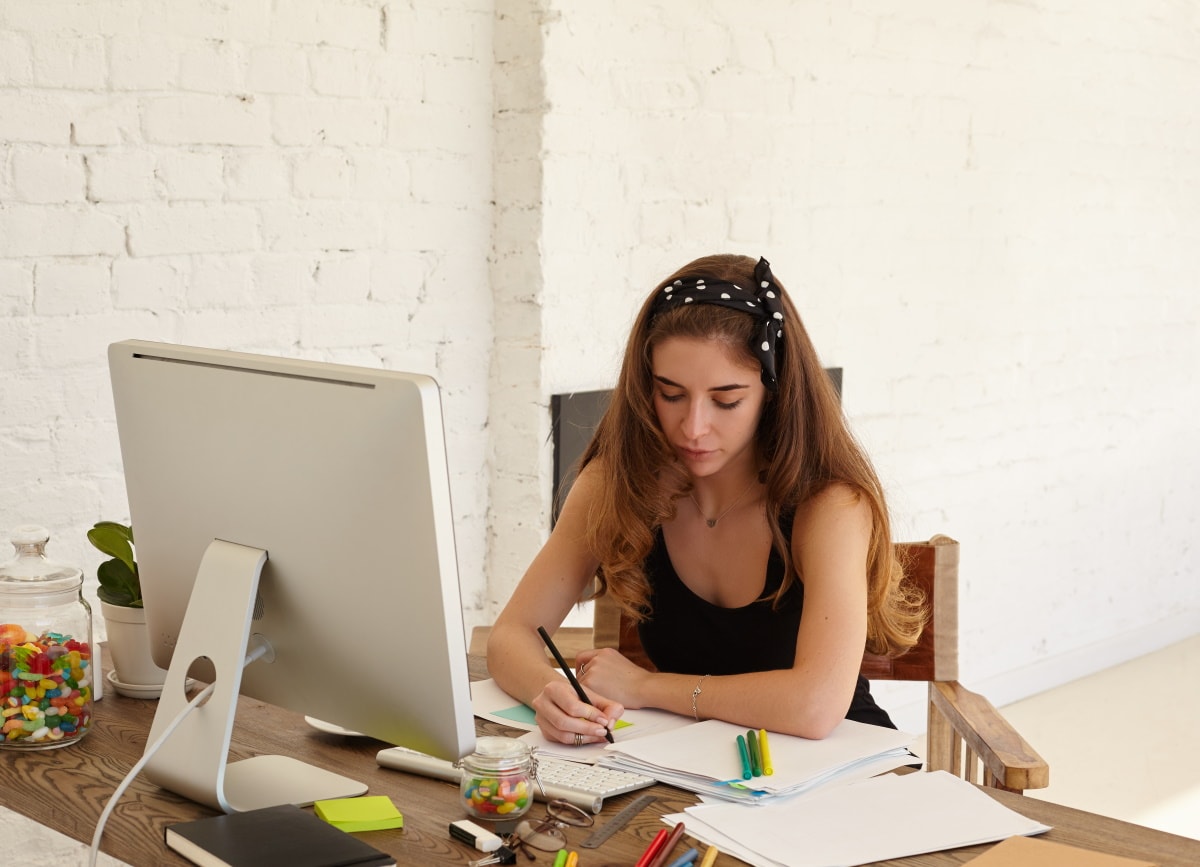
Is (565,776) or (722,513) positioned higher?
(722,513)

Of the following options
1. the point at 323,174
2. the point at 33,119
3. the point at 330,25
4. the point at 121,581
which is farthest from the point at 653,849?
the point at 330,25

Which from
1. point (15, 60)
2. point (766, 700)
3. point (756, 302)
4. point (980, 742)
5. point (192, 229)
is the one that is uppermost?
point (15, 60)

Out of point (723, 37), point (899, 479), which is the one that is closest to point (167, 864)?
point (723, 37)

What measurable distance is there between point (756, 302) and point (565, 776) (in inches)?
29.1

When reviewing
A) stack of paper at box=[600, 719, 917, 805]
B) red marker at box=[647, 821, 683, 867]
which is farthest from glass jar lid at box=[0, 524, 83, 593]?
red marker at box=[647, 821, 683, 867]

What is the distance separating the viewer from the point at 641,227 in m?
2.94

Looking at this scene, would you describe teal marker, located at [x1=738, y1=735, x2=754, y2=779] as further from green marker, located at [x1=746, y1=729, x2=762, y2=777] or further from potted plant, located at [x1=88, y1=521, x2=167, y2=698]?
potted plant, located at [x1=88, y1=521, x2=167, y2=698]

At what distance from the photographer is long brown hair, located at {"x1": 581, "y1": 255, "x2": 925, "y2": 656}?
1865 mm

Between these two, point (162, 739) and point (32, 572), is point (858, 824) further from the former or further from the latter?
point (32, 572)

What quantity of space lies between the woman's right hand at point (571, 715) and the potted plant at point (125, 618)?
1.56 feet

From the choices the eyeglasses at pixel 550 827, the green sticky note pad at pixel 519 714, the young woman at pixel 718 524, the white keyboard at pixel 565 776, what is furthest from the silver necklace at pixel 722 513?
the eyeglasses at pixel 550 827

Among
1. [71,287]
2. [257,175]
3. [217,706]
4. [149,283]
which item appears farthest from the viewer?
[257,175]

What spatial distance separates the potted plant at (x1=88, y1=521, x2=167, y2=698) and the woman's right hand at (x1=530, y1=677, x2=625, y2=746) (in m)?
0.48

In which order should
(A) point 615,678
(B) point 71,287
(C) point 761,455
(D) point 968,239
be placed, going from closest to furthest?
(A) point 615,678, (C) point 761,455, (B) point 71,287, (D) point 968,239
